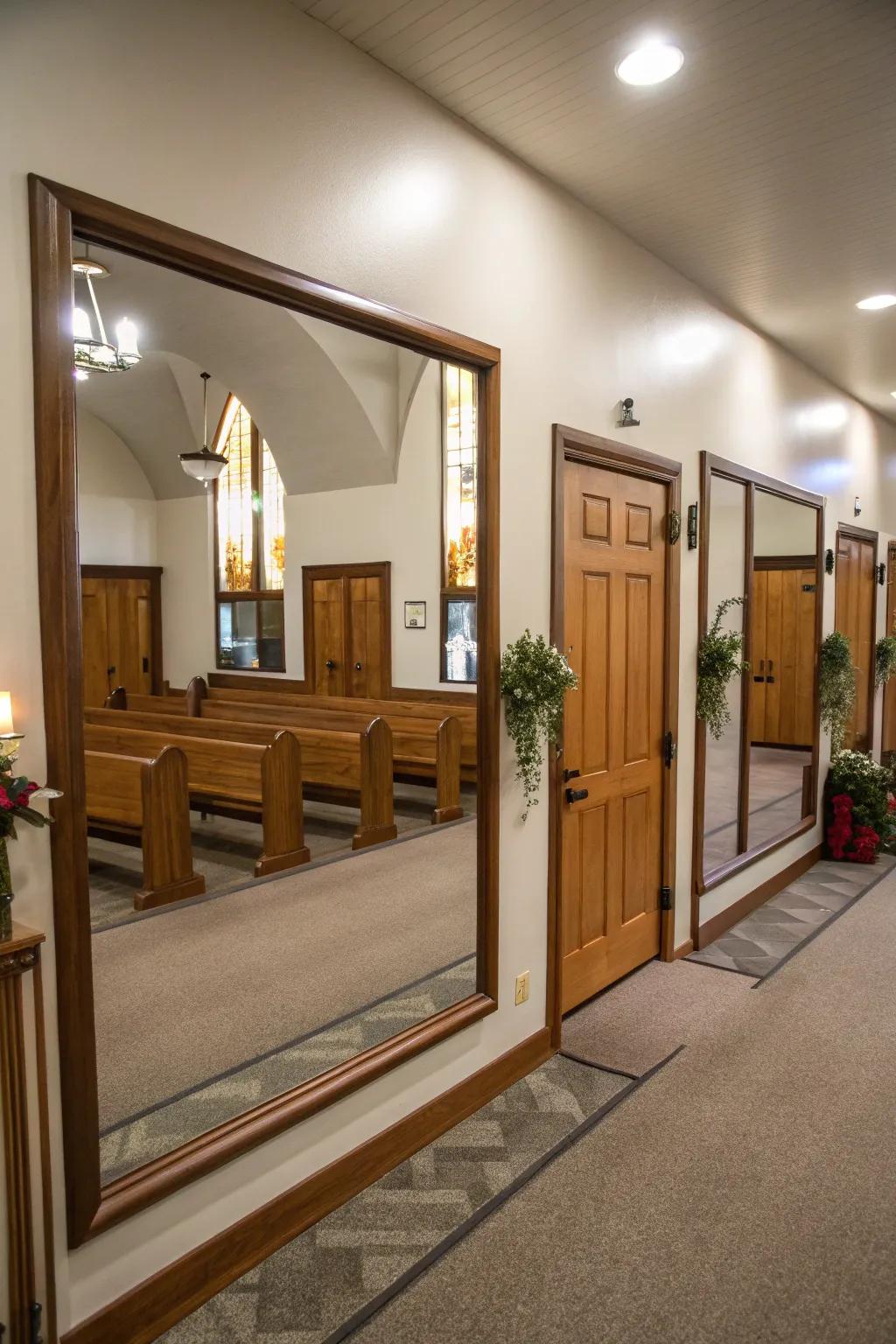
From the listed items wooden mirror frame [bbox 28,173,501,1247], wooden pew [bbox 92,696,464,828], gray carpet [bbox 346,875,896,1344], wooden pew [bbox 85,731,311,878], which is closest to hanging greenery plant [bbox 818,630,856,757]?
wooden pew [bbox 92,696,464,828]

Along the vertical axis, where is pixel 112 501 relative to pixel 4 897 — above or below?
above

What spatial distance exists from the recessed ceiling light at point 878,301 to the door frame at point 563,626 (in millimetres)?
1441

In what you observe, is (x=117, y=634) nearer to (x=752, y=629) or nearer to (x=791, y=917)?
(x=752, y=629)

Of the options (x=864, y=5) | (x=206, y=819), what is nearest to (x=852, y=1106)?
(x=864, y=5)

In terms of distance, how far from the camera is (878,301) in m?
4.29

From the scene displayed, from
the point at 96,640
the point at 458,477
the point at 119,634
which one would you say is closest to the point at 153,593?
the point at 119,634

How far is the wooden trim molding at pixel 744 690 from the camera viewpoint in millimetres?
4109

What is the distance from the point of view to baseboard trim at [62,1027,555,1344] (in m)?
1.83

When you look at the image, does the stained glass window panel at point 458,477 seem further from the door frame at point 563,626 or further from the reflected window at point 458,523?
the door frame at point 563,626

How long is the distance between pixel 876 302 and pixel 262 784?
3998 mm

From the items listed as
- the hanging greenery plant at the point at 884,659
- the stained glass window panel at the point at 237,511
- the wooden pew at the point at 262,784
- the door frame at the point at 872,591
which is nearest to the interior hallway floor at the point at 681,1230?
the wooden pew at the point at 262,784

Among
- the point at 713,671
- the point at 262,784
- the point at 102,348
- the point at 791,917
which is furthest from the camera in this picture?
the point at 102,348

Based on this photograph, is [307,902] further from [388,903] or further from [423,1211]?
[423,1211]

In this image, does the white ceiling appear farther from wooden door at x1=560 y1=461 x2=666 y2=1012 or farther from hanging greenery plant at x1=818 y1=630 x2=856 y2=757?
hanging greenery plant at x1=818 y1=630 x2=856 y2=757
